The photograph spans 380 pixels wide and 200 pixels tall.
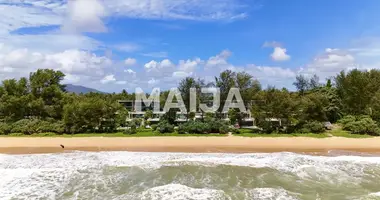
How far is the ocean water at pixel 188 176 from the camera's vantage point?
12.5 metres

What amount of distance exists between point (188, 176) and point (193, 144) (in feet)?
28.5

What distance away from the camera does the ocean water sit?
12461 mm

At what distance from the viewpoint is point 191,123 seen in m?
28.4

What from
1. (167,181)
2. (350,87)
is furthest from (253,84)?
(167,181)

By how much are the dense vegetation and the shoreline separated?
115 inches

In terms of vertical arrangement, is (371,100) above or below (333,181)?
above

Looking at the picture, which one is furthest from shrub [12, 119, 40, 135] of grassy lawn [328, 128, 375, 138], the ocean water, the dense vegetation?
grassy lawn [328, 128, 375, 138]

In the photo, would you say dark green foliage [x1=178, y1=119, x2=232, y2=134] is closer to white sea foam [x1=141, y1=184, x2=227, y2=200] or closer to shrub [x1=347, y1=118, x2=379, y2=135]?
shrub [x1=347, y1=118, x2=379, y2=135]

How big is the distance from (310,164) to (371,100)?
18.9 metres

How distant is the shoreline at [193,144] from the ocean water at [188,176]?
2.02m

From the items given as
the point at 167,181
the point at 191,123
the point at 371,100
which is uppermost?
the point at 371,100

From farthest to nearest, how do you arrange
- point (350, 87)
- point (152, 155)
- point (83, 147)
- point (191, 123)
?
point (350, 87)
point (191, 123)
point (83, 147)
point (152, 155)

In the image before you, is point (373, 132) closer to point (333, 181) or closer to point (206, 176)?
point (333, 181)

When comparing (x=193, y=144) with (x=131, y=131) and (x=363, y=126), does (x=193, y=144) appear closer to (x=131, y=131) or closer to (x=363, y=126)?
(x=131, y=131)
